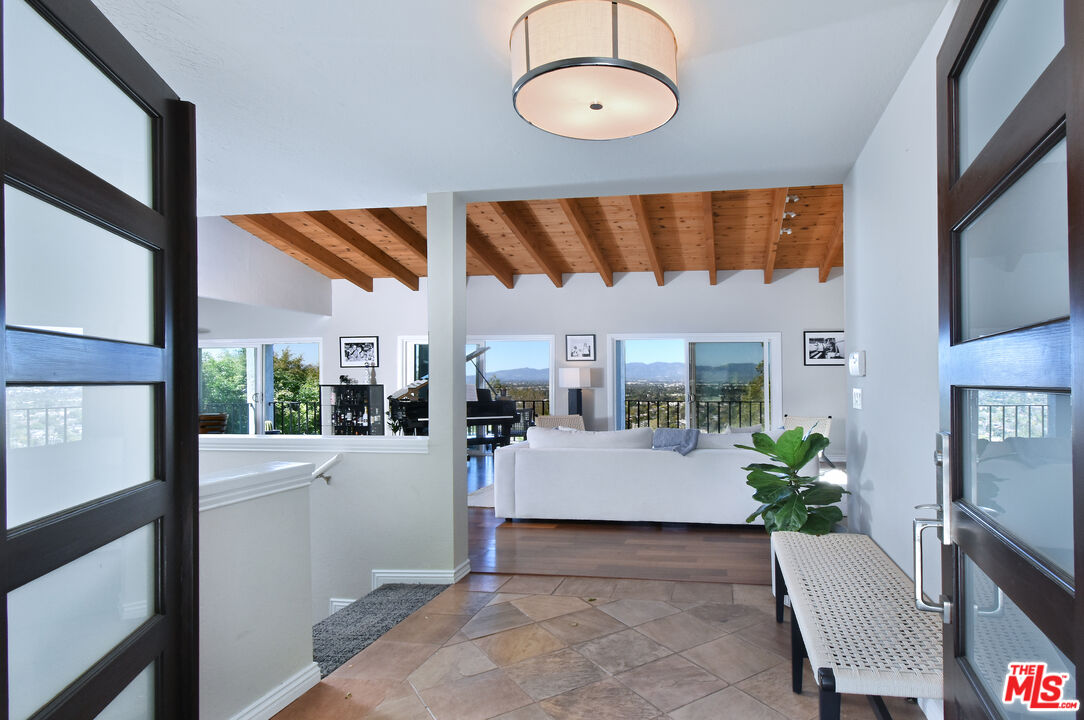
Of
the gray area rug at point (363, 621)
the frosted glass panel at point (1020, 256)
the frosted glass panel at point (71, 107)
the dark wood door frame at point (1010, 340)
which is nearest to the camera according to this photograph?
the dark wood door frame at point (1010, 340)

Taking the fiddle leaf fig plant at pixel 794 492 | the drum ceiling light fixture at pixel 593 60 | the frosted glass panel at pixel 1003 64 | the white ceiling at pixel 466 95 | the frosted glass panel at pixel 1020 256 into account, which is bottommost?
the fiddle leaf fig plant at pixel 794 492

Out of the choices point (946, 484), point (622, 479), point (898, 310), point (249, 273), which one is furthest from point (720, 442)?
point (249, 273)

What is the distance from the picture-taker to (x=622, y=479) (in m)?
5.23

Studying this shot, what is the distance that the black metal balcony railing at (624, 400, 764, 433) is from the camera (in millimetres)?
9305

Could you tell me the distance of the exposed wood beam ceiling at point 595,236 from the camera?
6.95 metres

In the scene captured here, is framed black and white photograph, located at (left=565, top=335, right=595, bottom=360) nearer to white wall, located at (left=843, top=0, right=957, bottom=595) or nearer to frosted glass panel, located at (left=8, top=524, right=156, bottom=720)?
white wall, located at (left=843, top=0, right=957, bottom=595)

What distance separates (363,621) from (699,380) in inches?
270

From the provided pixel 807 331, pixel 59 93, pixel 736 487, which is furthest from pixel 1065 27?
pixel 807 331

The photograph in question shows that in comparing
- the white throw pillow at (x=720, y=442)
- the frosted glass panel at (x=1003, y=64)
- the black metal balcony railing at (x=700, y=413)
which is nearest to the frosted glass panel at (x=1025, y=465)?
the frosted glass panel at (x=1003, y=64)

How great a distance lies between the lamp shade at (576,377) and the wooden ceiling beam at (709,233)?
2.11 meters

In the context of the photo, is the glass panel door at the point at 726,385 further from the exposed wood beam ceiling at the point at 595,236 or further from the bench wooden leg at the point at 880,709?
the bench wooden leg at the point at 880,709

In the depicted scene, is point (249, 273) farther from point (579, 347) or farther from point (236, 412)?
point (579, 347)

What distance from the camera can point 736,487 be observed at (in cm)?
507

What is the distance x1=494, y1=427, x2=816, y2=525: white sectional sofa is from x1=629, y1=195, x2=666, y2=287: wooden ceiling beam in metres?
2.41
